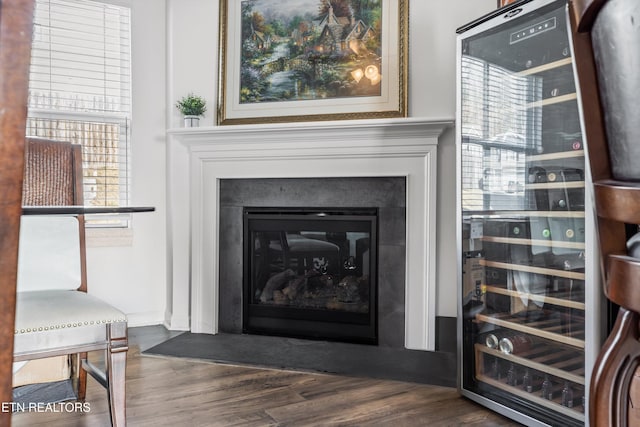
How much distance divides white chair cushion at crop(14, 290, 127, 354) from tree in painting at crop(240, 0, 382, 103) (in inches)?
76.7

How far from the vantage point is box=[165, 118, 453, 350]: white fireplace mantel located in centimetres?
276

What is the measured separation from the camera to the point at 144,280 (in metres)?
3.38

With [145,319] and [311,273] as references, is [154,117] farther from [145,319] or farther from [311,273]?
[311,273]

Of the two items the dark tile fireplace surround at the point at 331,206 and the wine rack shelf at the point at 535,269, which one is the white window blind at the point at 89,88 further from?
the wine rack shelf at the point at 535,269

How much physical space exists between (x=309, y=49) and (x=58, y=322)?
2.25m

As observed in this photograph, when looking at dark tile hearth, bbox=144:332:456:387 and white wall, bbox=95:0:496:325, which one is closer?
dark tile hearth, bbox=144:332:456:387

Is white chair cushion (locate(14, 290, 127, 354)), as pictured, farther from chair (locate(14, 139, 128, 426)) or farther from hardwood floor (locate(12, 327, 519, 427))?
hardwood floor (locate(12, 327, 519, 427))

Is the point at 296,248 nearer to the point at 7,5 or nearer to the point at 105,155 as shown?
the point at 105,155

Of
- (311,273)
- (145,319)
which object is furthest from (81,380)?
(311,273)

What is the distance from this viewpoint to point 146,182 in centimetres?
337

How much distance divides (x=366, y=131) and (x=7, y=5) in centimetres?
245

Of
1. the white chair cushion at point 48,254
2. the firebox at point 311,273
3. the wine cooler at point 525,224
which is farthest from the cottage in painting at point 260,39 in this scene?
the white chair cushion at point 48,254

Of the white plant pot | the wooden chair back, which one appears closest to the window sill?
the white plant pot

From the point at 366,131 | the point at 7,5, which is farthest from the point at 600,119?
the point at 366,131
